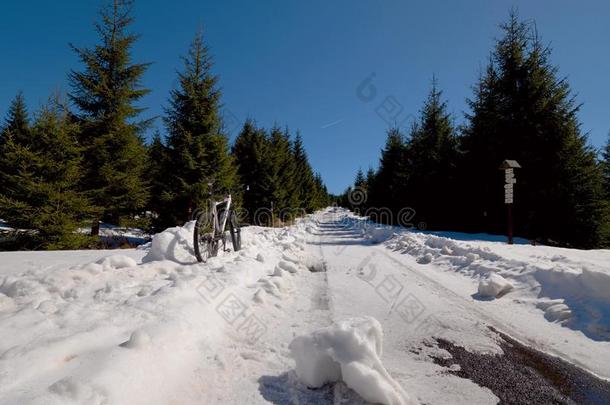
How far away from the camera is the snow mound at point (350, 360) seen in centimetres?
198

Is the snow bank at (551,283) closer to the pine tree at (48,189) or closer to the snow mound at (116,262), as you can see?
the snow mound at (116,262)

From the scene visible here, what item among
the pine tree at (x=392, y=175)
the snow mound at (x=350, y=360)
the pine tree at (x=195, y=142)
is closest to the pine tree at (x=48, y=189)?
the pine tree at (x=195, y=142)

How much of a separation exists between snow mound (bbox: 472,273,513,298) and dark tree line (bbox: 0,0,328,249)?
8251mm

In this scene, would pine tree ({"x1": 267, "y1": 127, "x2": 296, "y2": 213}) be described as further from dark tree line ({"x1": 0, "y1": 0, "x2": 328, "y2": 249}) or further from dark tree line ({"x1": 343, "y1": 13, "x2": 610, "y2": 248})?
dark tree line ({"x1": 343, "y1": 13, "x2": 610, "y2": 248})

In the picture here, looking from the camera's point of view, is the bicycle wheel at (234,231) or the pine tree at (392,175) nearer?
the bicycle wheel at (234,231)

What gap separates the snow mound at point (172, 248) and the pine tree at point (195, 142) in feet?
25.1

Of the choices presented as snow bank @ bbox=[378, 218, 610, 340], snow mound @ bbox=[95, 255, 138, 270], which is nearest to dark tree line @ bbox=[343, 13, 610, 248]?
snow bank @ bbox=[378, 218, 610, 340]

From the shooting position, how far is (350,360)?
2.14 meters

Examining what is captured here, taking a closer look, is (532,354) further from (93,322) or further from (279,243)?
(279,243)

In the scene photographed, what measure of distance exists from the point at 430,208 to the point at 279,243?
51.2 feet

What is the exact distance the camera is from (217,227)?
6703 mm

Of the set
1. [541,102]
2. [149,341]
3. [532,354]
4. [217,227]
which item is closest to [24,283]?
[149,341]

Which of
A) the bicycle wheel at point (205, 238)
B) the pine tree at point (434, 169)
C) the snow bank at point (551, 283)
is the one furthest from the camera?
the pine tree at point (434, 169)

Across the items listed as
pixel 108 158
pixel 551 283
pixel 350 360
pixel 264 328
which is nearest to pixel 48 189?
pixel 108 158
